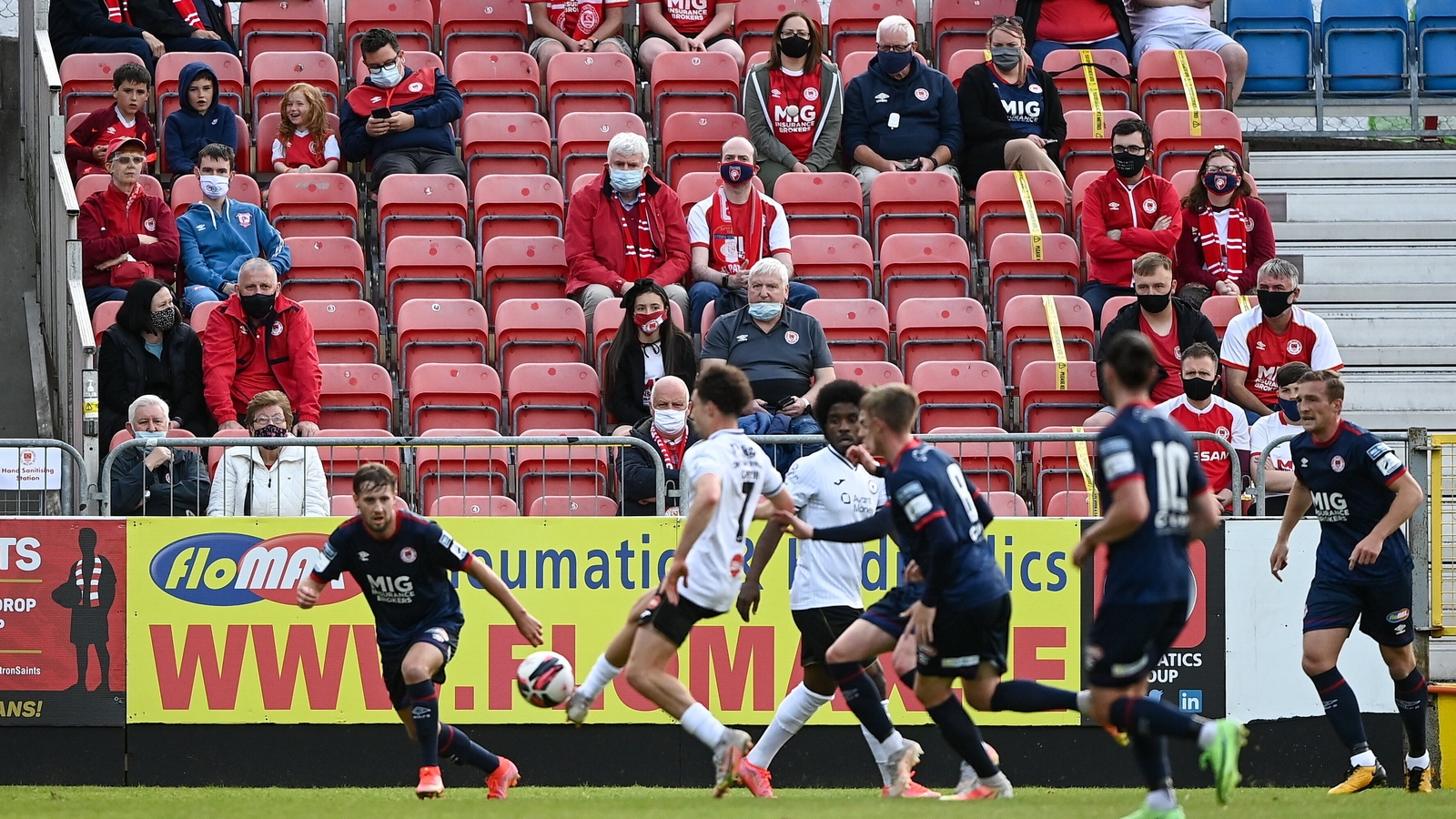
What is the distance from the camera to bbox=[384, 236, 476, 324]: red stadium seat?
1365cm

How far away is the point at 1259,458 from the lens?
37.4 feet

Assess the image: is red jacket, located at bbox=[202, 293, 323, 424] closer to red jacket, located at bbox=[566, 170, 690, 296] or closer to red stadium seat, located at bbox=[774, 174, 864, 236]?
red jacket, located at bbox=[566, 170, 690, 296]

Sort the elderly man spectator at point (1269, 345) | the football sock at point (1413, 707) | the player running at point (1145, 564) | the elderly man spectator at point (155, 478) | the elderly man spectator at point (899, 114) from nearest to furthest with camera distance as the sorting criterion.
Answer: the player running at point (1145, 564), the football sock at point (1413, 707), the elderly man spectator at point (155, 478), the elderly man spectator at point (1269, 345), the elderly man spectator at point (899, 114)

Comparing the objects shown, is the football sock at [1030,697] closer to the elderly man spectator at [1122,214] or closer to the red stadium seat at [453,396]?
the red stadium seat at [453,396]

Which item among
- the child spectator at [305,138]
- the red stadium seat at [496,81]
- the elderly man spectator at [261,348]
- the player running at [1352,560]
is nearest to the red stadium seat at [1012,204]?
the red stadium seat at [496,81]

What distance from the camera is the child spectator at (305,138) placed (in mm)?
14344

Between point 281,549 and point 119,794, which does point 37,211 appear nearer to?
point 281,549

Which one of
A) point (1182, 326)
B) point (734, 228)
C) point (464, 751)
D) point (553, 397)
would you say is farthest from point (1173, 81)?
point (464, 751)

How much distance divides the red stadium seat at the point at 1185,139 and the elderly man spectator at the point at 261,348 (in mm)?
7122

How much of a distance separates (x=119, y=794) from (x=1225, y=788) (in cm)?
629

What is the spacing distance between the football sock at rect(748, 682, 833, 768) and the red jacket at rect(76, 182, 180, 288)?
20.3 feet

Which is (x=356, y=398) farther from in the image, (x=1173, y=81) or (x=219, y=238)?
(x=1173, y=81)

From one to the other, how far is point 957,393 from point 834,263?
1.67 m

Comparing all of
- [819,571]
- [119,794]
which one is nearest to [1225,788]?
[819,571]
